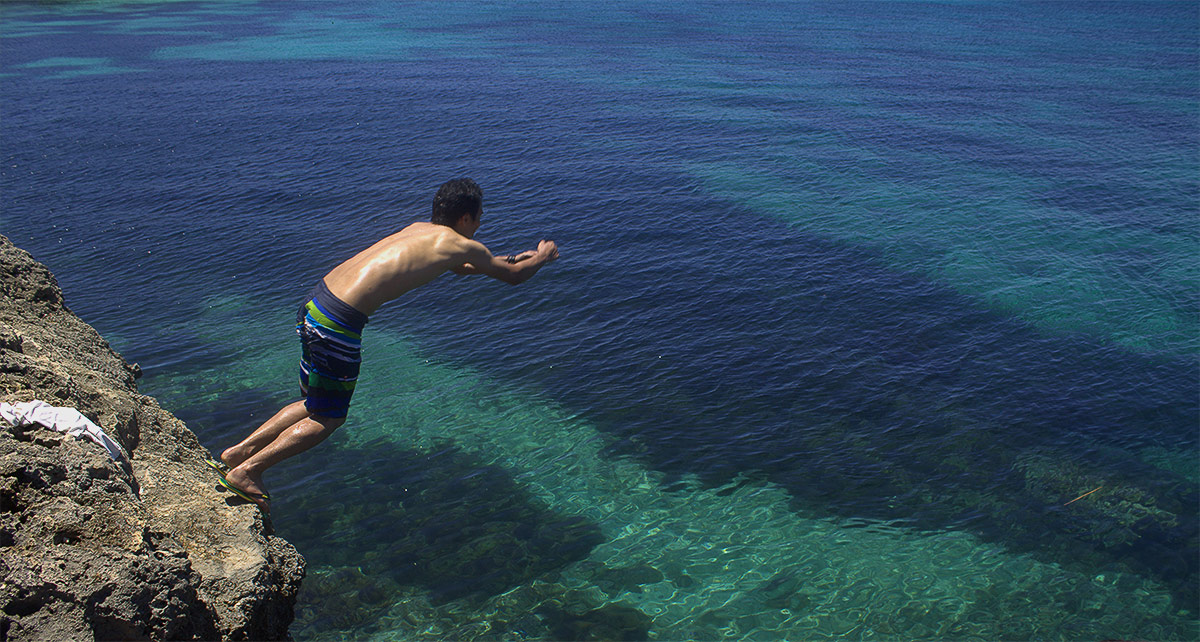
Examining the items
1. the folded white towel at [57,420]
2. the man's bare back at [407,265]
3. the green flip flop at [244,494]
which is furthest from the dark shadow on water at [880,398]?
the folded white towel at [57,420]

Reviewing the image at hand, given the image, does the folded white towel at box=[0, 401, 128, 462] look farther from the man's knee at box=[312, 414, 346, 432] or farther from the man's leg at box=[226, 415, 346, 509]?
the man's knee at box=[312, 414, 346, 432]

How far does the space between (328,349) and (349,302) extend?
41cm

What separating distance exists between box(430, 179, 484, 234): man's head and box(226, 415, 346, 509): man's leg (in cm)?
186

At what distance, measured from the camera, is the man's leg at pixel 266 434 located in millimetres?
7023

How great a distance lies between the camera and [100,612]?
4516 millimetres

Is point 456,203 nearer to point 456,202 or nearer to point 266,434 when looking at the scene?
point 456,202

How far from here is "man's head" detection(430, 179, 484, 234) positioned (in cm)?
685

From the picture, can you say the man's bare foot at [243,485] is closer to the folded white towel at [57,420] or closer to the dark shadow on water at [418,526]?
the folded white towel at [57,420]

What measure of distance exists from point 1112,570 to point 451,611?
321 inches

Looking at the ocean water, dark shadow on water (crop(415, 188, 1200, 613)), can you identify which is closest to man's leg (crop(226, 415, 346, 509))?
the ocean water

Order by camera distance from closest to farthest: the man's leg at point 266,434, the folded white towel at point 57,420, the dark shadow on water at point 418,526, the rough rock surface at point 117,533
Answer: the rough rock surface at point 117,533
the folded white towel at point 57,420
the man's leg at point 266,434
the dark shadow on water at point 418,526

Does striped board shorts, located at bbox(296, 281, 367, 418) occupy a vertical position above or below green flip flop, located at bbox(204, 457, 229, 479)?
above

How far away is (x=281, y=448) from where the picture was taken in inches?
269

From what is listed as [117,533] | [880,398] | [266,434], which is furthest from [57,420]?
[880,398]
